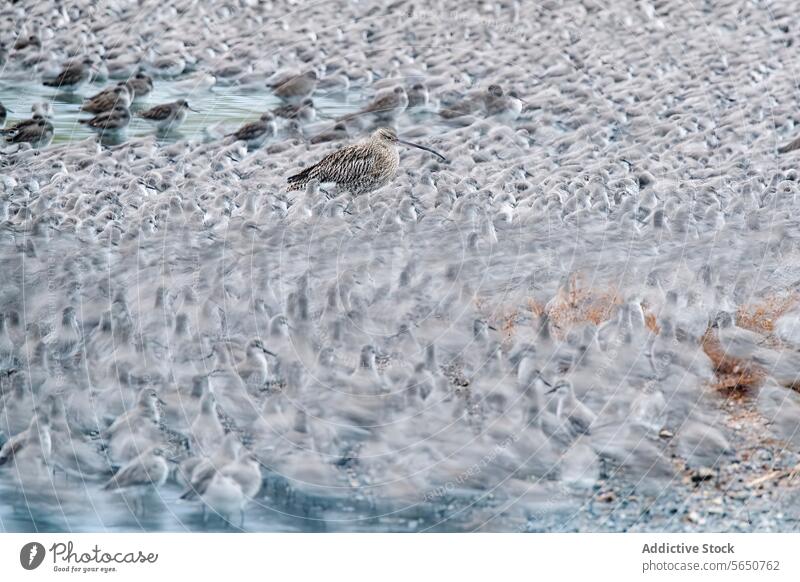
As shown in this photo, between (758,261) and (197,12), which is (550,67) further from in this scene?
(197,12)

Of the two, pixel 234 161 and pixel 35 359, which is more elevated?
pixel 234 161

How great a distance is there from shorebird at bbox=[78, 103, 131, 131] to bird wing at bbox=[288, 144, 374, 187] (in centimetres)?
84

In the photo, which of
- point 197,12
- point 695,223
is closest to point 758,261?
point 695,223

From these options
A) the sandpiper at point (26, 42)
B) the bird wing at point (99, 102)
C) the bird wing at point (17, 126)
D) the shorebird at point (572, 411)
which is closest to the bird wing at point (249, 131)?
the bird wing at point (99, 102)

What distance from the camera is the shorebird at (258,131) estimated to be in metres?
4.54

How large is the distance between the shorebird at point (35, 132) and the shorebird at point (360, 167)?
1144 millimetres

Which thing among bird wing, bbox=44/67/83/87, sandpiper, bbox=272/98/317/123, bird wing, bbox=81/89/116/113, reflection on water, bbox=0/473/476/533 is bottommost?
reflection on water, bbox=0/473/476/533

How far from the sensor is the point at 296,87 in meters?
4.62

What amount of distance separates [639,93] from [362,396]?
1947mm

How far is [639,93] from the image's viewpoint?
183 inches

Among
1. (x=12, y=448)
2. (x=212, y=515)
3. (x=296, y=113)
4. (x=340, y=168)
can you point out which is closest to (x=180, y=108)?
(x=296, y=113)

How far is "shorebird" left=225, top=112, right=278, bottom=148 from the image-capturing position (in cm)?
454
